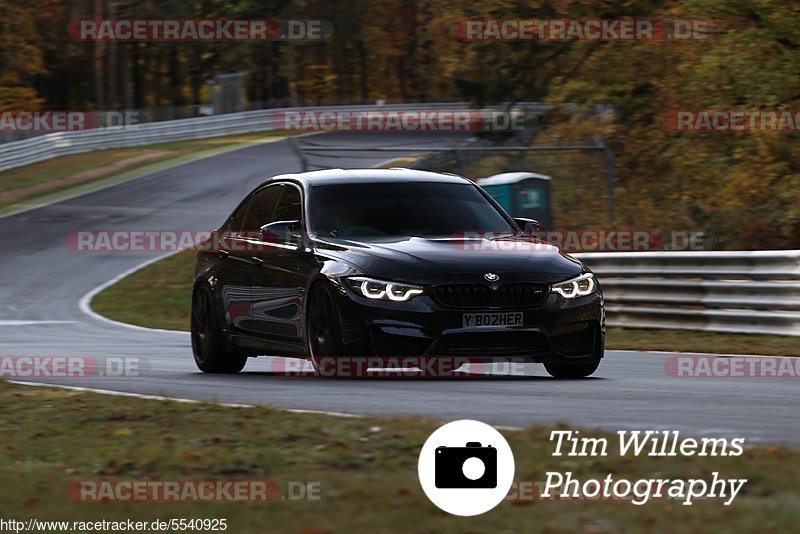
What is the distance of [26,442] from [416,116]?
189 feet

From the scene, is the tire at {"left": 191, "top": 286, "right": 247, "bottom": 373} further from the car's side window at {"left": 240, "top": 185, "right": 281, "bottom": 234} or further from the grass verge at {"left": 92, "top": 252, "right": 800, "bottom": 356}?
the grass verge at {"left": 92, "top": 252, "right": 800, "bottom": 356}

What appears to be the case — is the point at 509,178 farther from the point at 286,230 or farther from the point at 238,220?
the point at 286,230

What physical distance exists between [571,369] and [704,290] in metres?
5.97

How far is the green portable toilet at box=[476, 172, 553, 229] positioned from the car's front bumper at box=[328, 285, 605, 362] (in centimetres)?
1371

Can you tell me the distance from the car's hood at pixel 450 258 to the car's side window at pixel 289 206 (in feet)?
2.50

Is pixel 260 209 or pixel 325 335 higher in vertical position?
pixel 260 209

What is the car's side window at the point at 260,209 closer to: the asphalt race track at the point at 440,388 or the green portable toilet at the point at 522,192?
the asphalt race track at the point at 440,388

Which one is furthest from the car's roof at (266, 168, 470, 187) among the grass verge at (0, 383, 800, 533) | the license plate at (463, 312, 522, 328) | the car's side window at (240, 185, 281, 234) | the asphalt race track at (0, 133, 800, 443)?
the grass verge at (0, 383, 800, 533)

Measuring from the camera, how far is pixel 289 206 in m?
12.1

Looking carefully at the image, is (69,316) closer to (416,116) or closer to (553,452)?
(553,452)

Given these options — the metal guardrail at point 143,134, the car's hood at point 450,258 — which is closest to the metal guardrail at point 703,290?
the car's hood at point 450,258

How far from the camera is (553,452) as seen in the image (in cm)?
676

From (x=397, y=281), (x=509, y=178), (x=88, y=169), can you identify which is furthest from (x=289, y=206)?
(x=88, y=169)

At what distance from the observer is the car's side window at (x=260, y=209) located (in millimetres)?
12500
